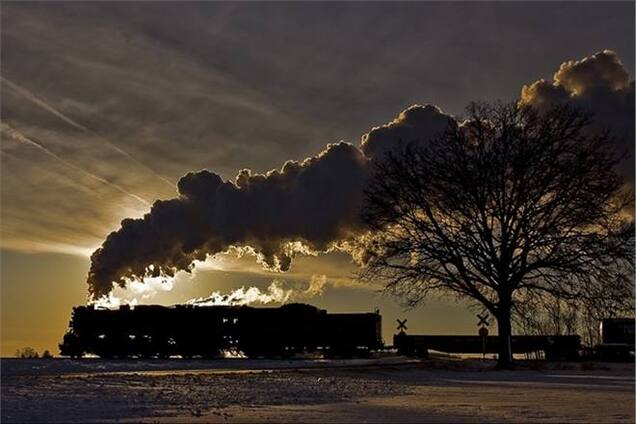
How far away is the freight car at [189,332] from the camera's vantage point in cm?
5384

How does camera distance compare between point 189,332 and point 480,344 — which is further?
point 480,344

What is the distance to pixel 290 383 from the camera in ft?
78.4

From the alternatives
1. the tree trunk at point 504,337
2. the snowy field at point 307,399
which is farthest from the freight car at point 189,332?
the snowy field at point 307,399

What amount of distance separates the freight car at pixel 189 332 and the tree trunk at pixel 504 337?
728 inches

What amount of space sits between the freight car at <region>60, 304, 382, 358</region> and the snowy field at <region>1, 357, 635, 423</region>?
25.2 meters

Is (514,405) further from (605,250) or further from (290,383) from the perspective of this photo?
(605,250)

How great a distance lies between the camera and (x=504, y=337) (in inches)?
1505

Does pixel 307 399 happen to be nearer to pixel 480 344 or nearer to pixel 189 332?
pixel 189 332

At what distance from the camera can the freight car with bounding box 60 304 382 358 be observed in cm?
5384

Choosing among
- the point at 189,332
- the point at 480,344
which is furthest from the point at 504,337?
the point at 480,344

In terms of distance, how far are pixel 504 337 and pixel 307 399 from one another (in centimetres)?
2150

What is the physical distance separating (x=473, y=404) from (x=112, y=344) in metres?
39.9

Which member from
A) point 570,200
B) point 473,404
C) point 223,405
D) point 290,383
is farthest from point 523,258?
point 223,405

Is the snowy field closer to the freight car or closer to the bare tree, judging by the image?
the bare tree
